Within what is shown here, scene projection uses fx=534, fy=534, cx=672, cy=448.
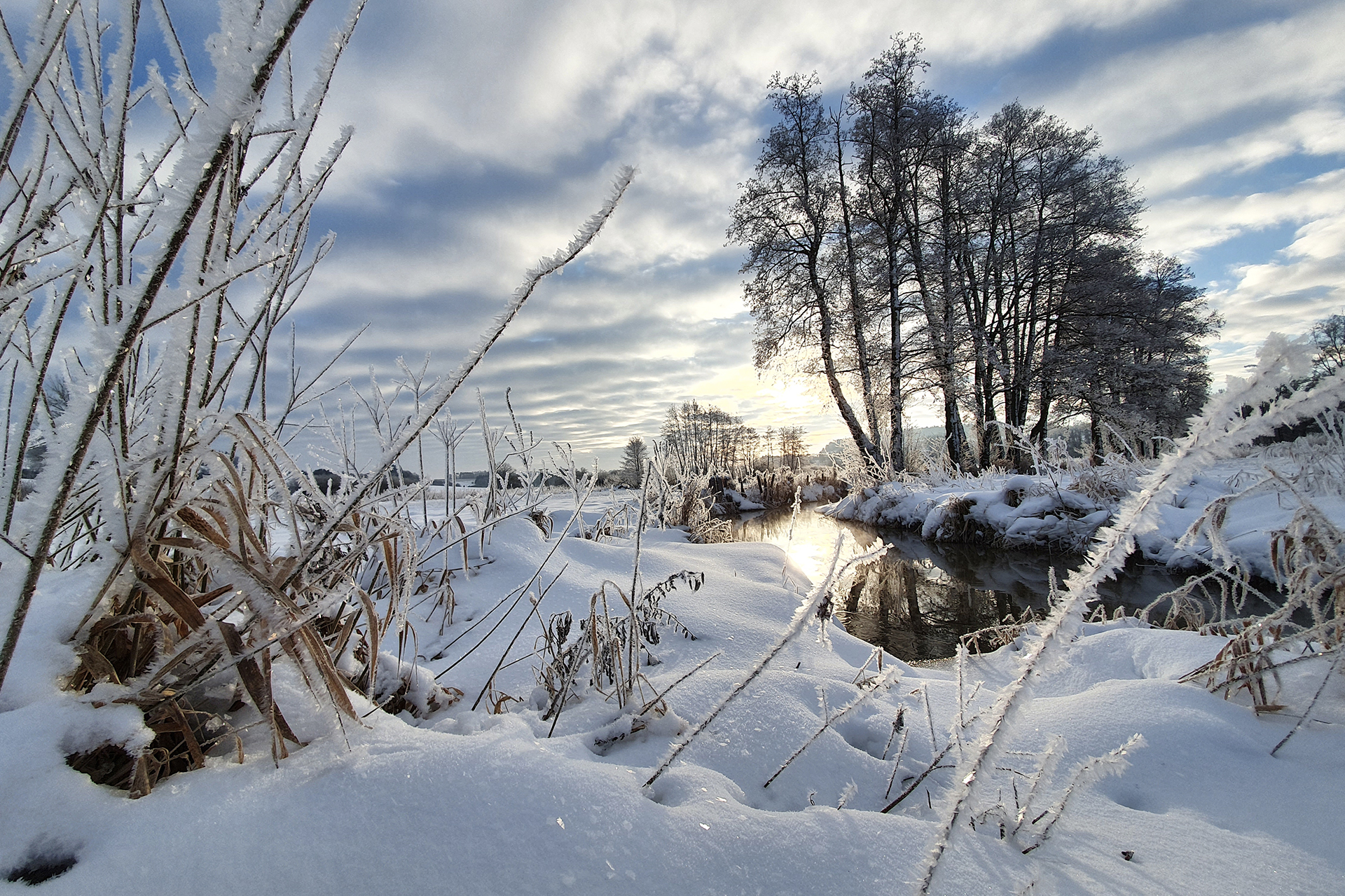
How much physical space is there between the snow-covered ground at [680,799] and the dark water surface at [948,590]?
1.47m

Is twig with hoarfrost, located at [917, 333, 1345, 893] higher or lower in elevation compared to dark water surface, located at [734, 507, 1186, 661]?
higher

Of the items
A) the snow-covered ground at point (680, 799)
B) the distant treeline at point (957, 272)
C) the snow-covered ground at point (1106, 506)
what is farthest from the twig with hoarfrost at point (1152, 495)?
the distant treeline at point (957, 272)

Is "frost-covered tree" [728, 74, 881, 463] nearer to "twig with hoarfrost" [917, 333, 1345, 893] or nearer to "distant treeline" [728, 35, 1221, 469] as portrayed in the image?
"distant treeline" [728, 35, 1221, 469]

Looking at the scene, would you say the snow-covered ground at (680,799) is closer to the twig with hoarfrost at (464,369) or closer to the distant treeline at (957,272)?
the twig with hoarfrost at (464,369)

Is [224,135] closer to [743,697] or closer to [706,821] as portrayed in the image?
[706,821]

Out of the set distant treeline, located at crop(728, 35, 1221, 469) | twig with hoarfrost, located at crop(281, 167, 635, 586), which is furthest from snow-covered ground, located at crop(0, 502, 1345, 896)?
distant treeline, located at crop(728, 35, 1221, 469)

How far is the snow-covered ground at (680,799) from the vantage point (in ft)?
1.85

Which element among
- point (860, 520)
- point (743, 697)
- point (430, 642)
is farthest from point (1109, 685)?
point (860, 520)

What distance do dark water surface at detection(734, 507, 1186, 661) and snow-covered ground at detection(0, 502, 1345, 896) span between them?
147 centimetres

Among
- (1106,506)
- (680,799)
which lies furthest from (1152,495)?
(1106,506)

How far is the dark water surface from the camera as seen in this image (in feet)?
13.0

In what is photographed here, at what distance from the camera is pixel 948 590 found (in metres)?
5.25

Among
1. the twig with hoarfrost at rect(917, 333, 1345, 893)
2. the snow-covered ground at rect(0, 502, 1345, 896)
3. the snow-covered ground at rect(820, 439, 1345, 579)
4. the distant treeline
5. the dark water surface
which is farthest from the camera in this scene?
the distant treeline

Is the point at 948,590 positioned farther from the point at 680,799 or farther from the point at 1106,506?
the point at 680,799
